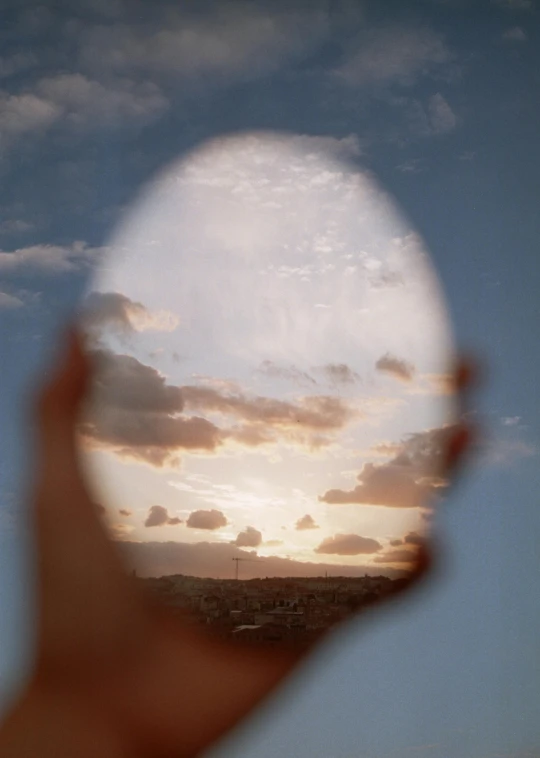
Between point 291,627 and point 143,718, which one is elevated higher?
point 291,627

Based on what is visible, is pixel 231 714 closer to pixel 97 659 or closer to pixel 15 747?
pixel 97 659

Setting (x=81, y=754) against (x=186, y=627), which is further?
(x=186, y=627)

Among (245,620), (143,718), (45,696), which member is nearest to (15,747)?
(45,696)

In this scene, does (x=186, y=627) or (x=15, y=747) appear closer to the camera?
(x=15, y=747)

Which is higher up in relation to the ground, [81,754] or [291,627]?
[291,627]

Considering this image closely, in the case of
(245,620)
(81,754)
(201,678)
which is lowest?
(81,754)

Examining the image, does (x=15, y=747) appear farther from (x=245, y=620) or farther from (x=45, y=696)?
(x=245, y=620)

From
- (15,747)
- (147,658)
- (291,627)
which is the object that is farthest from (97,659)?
(291,627)

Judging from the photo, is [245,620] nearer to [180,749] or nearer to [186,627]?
[186,627]

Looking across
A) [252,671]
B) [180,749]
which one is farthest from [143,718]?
[252,671]
